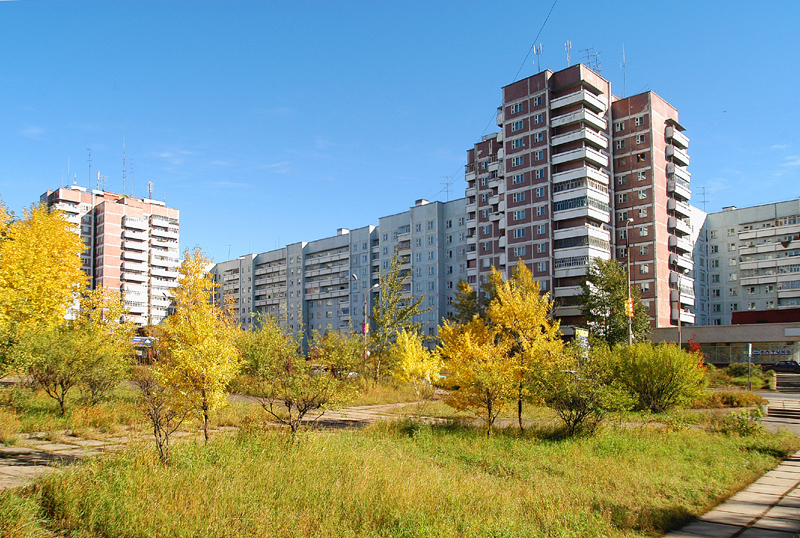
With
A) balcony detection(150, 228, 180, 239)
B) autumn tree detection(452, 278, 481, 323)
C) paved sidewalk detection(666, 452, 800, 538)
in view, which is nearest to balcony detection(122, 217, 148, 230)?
balcony detection(150, 228, 180, 239)

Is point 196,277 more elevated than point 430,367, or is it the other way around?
point 196,277

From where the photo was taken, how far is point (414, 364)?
2878cm

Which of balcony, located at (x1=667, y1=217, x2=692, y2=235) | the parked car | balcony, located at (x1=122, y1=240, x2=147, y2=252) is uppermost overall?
balcony, located at (x1=122, y1=240, x2=147, y2=252)

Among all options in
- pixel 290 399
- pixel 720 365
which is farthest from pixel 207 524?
pixel 720 365

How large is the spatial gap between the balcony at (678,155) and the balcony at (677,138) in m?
0.78

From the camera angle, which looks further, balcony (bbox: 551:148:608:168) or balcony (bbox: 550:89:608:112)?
balcony (bbox: 550:89:608:112)

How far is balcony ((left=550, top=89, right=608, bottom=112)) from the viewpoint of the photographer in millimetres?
62906

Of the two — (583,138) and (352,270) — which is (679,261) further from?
(352,270)

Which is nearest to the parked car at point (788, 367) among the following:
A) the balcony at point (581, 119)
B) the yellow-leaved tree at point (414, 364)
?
the balcony at point (581, 119)

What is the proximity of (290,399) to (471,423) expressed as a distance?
6838 millimetres

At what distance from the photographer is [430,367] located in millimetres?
29250

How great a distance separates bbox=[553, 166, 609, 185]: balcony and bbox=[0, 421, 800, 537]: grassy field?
5243 centimetres

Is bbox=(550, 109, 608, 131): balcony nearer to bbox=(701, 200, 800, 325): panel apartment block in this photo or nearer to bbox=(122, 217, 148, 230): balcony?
bbox=(701, 200, 800, 325): panel apartment block

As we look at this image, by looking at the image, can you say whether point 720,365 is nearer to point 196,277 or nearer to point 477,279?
Result: point 477,279
